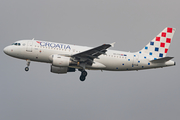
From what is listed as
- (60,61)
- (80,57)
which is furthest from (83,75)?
(60,61)

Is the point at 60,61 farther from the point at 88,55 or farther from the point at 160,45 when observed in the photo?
the point at 160,45

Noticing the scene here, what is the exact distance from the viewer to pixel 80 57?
4028 centimetres

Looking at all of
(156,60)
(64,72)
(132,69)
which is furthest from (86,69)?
(156,60)

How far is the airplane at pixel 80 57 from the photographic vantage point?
3988 centimetres

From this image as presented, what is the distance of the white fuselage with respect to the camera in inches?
1583

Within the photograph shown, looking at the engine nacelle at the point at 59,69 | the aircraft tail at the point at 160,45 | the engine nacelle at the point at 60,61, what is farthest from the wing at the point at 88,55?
the aircraft tail at the point at 160,45

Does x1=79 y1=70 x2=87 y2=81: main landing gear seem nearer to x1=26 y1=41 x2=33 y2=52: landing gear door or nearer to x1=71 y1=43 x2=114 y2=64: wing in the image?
x1=71 y1=43 x2=114 y2=64: wing

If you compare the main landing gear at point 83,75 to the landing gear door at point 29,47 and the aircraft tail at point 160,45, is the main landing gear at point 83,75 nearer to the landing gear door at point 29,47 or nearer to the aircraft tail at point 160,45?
the landing gear door at point 29,47

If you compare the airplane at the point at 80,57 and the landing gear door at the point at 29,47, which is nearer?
the airplane at the point at 80,57

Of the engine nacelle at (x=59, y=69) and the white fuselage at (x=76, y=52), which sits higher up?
the white fuselage at (x=76, y=52)

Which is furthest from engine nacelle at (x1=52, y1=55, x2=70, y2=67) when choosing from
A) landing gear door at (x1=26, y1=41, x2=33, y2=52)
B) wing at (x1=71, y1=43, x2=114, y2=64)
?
landing gear door at (x1=26, y1=41, x2=33, y2=52)

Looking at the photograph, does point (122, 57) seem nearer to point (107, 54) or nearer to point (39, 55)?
point (107, 54)

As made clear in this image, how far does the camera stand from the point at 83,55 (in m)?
39.9

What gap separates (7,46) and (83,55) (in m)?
10.4
